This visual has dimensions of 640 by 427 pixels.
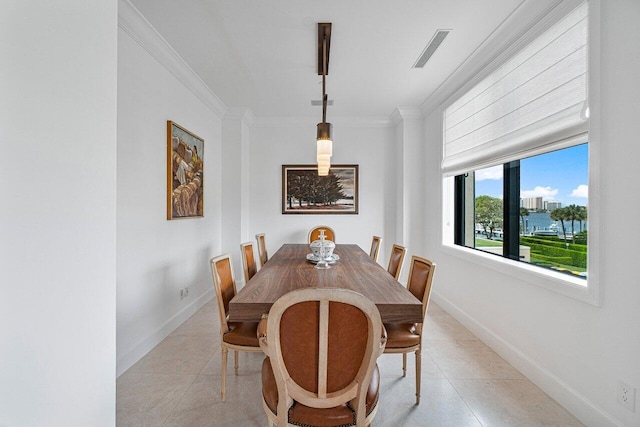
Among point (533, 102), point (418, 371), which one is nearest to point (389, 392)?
point (418, 371)

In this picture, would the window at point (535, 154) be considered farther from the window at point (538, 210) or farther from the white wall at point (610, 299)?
the white wall at point (610, 299)

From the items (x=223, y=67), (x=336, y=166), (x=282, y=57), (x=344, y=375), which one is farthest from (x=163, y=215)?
(x=336, y=166)

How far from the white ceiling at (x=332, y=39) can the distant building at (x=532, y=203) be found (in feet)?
4.49

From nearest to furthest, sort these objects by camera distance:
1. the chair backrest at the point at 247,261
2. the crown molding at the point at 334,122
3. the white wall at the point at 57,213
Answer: the white wall at the point at 57,213
the chair backrest at the point at 247,261
the crown molding at the point at 334,122

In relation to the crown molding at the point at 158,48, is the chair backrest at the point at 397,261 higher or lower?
lower

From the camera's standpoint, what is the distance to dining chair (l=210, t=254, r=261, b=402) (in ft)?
6.18

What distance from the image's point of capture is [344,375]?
1.19 metres

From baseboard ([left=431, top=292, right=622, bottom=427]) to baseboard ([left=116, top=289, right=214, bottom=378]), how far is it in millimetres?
3072

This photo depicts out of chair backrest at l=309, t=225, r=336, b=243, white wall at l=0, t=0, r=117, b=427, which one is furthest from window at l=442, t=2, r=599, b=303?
white wall at l=0, t=0, r=117, b=427

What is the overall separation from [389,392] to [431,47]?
9.66 ft

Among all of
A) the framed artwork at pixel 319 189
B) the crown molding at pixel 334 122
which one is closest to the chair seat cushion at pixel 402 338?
the framed artwork at pixel 319 189

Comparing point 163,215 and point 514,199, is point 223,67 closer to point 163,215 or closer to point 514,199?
point 163,215

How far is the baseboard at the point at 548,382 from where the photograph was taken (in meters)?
1.73

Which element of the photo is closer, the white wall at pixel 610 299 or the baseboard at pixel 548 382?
the white wall at pixel 610 299
